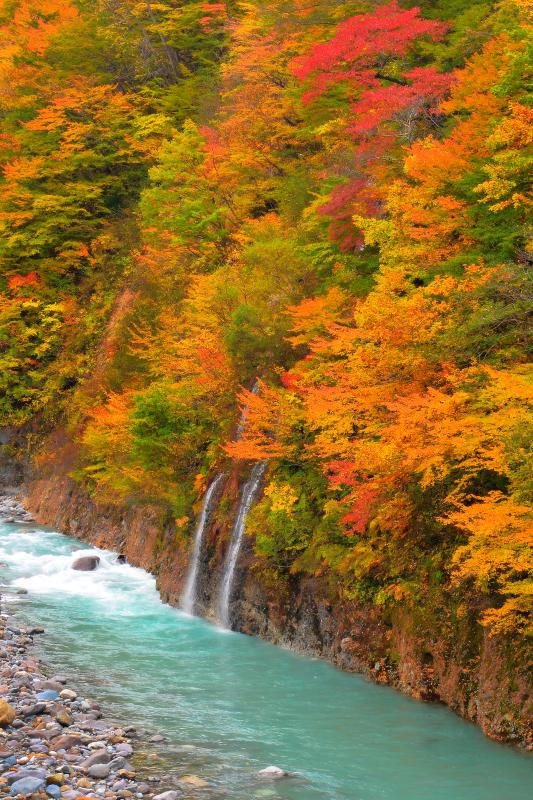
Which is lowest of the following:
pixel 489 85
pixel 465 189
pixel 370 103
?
pixel 465 189

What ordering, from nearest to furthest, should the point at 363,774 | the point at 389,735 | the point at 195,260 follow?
the point at 363,774
the point at 389,735
the point at 195,260

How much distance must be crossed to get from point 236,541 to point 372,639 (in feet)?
14.0

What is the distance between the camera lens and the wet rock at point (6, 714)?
1003cm

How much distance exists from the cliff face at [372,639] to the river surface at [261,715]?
0.24m

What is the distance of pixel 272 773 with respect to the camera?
9664 millimetres

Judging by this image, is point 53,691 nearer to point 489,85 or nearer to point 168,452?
point 168,452

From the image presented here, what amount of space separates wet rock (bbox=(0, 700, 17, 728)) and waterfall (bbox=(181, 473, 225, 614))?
23.1 feet

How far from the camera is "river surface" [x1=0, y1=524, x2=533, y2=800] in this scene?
379 inches

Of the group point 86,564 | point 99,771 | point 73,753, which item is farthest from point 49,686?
point 86,564

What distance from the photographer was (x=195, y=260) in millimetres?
25406

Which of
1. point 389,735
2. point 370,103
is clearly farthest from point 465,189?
point 389,735

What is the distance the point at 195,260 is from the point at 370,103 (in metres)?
8.87

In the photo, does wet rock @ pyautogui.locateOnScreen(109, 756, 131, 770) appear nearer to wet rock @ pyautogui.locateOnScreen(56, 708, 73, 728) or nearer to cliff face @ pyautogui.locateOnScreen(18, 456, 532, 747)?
wet rock @ pyautogui.locateOnScreen(56, 708, 73, 728)

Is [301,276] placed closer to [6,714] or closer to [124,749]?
[124,749]
